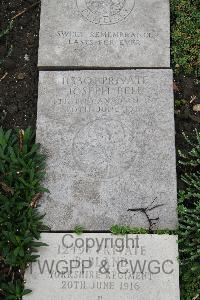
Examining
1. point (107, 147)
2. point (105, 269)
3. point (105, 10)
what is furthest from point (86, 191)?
point (105, 10)

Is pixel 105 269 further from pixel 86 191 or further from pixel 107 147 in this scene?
pixel 107 147

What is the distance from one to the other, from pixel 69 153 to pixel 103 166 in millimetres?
300

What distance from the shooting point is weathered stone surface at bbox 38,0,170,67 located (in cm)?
452

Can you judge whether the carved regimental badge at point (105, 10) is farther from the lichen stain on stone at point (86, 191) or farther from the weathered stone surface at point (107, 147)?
the lichen stain on stone at point (86, 191)

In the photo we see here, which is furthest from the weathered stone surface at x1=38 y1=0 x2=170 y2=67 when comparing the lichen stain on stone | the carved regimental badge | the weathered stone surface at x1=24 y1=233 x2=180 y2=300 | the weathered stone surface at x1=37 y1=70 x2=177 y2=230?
the weathered stone surface at x1=24 y1=233 x2=180 y2=300

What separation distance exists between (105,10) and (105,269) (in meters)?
2.32

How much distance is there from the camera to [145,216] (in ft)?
13.1

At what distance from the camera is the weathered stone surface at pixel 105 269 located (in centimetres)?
377

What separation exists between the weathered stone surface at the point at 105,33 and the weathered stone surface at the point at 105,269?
5.07 feet

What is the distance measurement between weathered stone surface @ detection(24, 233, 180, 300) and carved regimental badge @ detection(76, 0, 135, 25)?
6.46 feet

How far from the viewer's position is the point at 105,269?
12.6ft

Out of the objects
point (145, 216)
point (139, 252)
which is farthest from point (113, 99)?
point (139, 252)

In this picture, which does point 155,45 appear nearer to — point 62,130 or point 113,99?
point 113,99

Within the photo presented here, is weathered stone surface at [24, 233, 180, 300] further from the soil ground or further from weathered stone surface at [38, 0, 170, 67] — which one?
weathered stone surface at [38, 0, 170, 67]
